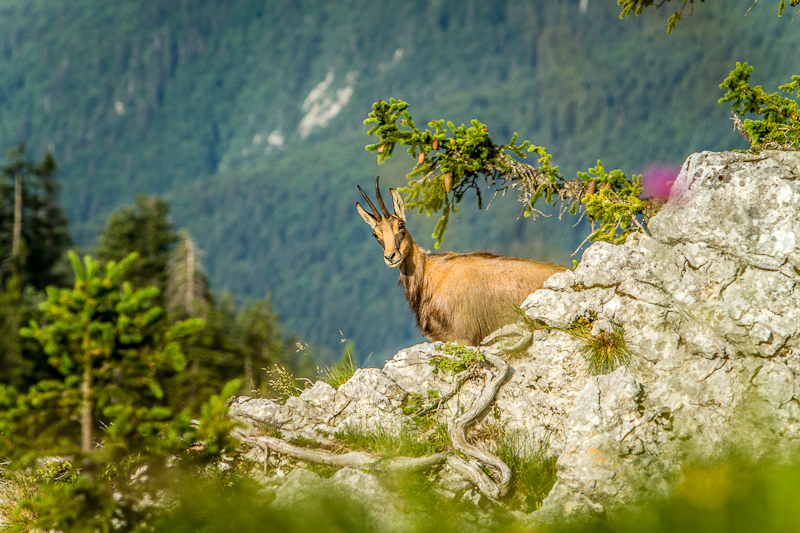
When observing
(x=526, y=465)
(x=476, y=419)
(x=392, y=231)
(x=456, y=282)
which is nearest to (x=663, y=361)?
(x=526, y=465)

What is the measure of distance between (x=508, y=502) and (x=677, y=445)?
1902mm

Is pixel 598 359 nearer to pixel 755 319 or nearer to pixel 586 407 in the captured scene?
pixel 586 407

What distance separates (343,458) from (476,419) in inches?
67.5

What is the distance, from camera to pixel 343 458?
7.98m

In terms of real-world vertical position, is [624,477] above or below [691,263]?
below

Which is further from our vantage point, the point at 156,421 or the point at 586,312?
the point at 586,312

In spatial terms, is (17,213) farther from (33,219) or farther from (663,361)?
(663,361)

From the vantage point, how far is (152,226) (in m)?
66.9

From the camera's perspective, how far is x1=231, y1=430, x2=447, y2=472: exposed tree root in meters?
7.63

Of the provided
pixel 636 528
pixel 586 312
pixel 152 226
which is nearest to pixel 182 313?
pixel 152 226

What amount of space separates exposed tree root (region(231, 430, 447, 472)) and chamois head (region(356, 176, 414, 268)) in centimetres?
365

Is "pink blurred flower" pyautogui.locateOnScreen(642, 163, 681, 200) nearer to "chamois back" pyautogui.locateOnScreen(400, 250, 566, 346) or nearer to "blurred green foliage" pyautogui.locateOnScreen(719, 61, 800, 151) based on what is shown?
"blurred green foliage" pyautogui.locateOnScreen(719, 61, 800, 151)

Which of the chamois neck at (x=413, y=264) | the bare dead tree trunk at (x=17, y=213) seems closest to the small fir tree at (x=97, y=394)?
the chamois neck at (x=413, y=264)

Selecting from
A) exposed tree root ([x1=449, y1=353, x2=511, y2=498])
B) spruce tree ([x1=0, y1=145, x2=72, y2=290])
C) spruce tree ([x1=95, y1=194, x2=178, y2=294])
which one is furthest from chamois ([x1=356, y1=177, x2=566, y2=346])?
spruce tree ([x1=0, y1=145, x2=72, y2=290])
